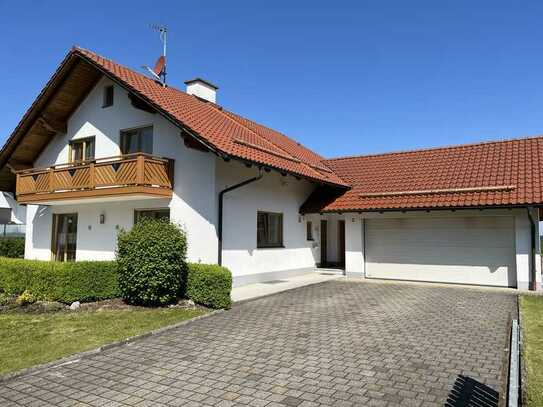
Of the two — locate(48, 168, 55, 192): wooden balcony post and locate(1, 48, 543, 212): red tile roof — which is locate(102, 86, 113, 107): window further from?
locate(48, 168, 55, 192): wooden balcony post

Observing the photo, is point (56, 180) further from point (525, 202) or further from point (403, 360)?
point (525, 202)

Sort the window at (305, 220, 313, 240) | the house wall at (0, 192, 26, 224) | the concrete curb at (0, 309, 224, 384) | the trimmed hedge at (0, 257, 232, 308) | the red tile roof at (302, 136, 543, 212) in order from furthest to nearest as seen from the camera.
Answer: the house wall at (0, 192, 26, 224) < the window at (305, 220, 313, 240) < the red tile roof at (302, 136, 543, 212) < the trimmed hedge at (0, 257, 232, 308) < the concrete curb at (0, 309, 224, 384)

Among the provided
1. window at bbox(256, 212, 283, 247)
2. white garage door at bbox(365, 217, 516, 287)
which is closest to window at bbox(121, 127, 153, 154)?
window at bbox(256, 212, 283, 247)

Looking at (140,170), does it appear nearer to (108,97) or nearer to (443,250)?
(108,97)

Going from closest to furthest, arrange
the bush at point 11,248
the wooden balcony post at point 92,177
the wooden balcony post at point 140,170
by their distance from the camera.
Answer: the wooden balcony post at point 140,170, the wooden balcony post at point 92,177, the bush at point 11,248

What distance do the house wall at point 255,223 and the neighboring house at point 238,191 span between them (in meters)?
0.06

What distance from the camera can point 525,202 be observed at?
509 inches

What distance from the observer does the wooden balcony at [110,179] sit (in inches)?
495

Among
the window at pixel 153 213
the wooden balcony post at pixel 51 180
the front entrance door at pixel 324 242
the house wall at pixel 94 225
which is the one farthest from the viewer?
the front entrance door at pixel 324 242

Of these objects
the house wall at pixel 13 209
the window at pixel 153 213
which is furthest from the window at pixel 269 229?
the house wall at pixel 13 209

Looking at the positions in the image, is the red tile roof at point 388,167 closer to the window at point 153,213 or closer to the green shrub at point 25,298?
the window at point 153,213

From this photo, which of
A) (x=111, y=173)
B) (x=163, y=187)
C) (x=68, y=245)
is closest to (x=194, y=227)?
(x=163, y=187)

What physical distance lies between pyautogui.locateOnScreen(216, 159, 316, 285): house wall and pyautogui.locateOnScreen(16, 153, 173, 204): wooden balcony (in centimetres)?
184

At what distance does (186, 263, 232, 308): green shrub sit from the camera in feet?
33.7
